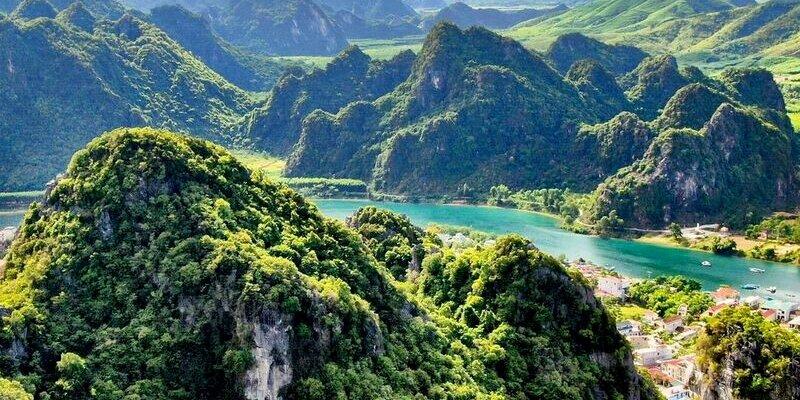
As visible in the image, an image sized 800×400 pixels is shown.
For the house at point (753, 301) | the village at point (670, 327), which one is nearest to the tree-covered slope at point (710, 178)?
the village at point (670, 327)

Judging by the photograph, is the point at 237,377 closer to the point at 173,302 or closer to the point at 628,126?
the point at 173,302

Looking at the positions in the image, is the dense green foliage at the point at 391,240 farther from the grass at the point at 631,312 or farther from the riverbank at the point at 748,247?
the riverbank at the point at 748,247

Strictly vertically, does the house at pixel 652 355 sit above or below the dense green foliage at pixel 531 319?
below

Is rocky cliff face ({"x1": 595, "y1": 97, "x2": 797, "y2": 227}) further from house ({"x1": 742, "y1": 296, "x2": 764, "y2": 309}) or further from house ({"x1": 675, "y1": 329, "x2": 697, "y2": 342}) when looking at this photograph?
house ({"x1": 675, "y1": 329, "x2": 697, "y2": 342})

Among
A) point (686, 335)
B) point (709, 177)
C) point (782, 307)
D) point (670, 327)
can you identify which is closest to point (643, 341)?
point (686, 335)

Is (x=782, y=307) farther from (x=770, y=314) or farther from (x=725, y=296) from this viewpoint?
(x=725, y=296)

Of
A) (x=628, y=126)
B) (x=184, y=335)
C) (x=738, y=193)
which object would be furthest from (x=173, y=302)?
(x=628, y=126)
